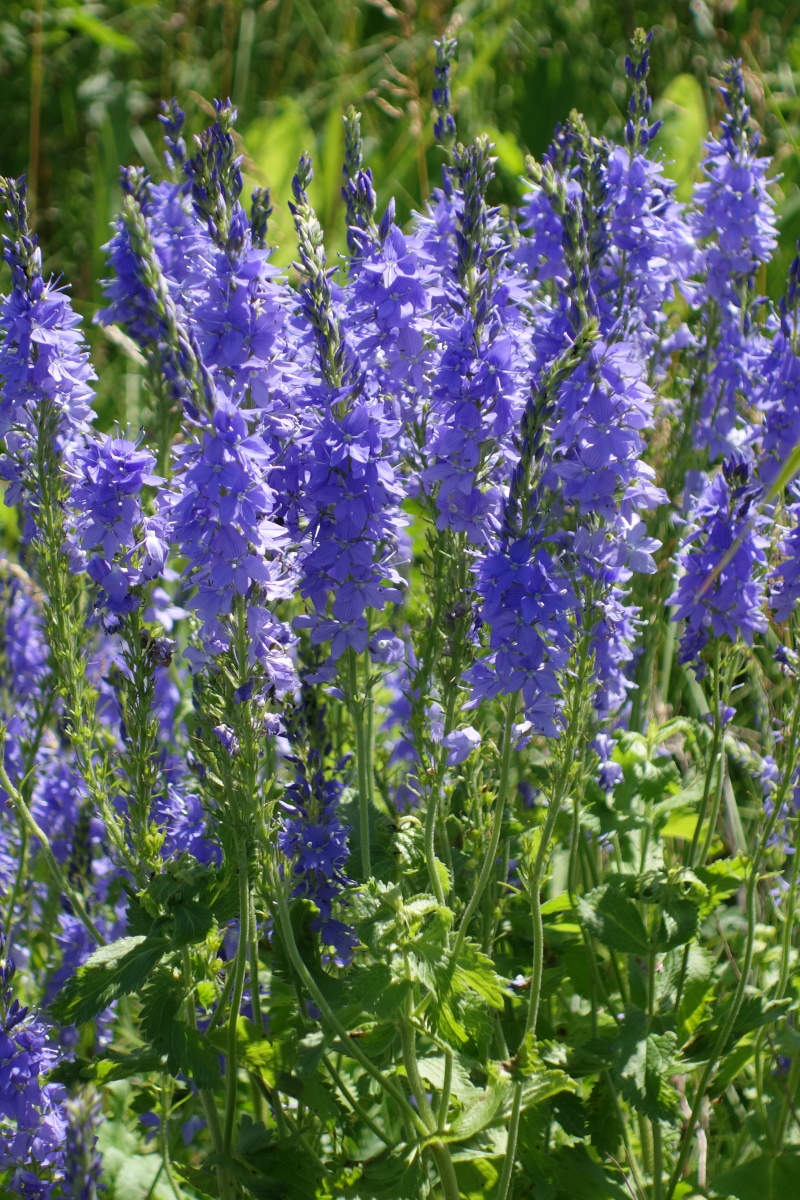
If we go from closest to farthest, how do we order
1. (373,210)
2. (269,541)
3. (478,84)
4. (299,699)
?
(269,541)
(373,210)
(299,699)
(478,84)

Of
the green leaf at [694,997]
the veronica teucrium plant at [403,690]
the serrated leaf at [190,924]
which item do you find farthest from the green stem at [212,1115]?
the green leaf at [694,997]

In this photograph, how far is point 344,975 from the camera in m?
2.83

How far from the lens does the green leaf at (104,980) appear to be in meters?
2.22

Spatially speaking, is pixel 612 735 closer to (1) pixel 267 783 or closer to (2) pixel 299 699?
(2) pixel 299 699

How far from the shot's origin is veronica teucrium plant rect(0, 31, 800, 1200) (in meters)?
2.14

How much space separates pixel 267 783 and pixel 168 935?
16.6 inches

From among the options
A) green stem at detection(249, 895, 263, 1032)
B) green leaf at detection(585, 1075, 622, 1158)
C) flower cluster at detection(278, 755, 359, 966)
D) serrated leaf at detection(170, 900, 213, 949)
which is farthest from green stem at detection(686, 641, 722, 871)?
serrated leaf at detection(170, 900, 213, 949)

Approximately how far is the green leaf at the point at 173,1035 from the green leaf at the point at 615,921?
2.83ft

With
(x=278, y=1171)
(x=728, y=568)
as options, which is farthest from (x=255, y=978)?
(x=728, y=568)

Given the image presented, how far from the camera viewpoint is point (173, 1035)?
227 cm

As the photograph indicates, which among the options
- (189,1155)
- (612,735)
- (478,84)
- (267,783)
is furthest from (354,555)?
(478,84)

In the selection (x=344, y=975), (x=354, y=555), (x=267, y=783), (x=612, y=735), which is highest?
(x=354, y=555)

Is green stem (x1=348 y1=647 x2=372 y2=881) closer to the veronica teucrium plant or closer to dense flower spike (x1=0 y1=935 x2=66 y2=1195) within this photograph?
the veronica teucrium plant

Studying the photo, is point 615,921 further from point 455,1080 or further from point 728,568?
point 728,568
